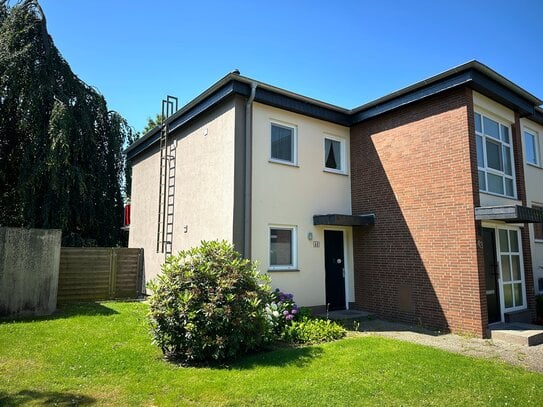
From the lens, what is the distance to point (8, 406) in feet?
14.9

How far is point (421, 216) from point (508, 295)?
3.35m

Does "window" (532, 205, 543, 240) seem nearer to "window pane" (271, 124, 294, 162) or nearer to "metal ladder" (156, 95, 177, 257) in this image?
"window pane" (271, 124, 294, 162)

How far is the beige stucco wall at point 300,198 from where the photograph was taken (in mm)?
10336

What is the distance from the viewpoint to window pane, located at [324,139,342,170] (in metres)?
12.1

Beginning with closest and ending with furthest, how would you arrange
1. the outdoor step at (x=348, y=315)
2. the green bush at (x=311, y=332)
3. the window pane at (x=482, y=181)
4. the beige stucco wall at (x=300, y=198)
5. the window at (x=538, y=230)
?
the green bush at (x=311, y=332)
the window pane at (x=482, y=181)
the beige stucco wall at (x=300, y=198)
the outdoor step at (x=348, y=315)
the window at (x=538, y=230)

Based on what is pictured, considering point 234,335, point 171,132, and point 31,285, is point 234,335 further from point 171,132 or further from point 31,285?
point 171,132

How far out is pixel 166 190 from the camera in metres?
13.7

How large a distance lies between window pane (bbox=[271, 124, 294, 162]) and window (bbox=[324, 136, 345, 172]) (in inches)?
54.1

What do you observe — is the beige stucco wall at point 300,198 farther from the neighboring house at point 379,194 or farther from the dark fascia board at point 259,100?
the dark fascia board at point 259,100

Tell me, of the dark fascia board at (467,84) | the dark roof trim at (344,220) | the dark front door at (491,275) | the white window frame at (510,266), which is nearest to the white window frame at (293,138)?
the dark roof trim at (344,220)

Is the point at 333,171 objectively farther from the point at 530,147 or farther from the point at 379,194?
the point at 530,147

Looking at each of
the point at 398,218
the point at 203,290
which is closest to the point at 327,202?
the point at 398,218

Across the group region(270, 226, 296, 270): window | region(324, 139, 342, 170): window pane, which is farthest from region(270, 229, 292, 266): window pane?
region(324, 139, 342, 170): window pane

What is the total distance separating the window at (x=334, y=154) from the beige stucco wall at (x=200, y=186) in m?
3.33
